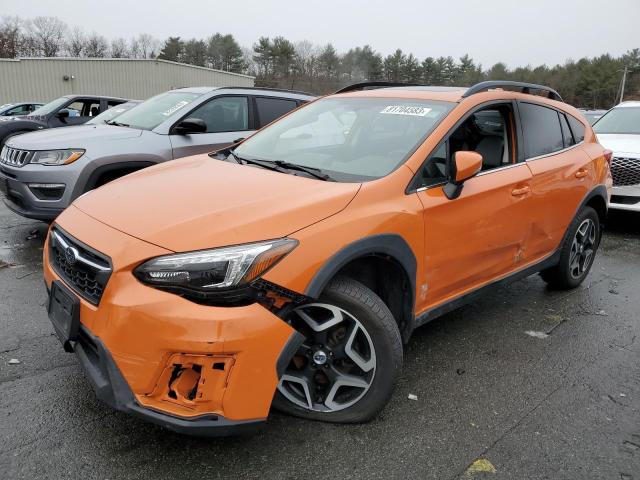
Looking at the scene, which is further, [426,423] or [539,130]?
[539,130]

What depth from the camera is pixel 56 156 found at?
5.24m

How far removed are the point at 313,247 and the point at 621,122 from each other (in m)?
8.14

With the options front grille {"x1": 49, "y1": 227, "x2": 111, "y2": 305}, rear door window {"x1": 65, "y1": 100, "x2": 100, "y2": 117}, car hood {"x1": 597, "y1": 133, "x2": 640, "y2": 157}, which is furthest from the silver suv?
rear door window {"x1": 65, "y1": 100, "x2": 100, "y2": 117}

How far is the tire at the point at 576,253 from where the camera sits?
14.4 ft

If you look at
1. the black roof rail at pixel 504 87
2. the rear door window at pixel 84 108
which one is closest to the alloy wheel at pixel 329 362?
the black roof rail at pixel 504 87

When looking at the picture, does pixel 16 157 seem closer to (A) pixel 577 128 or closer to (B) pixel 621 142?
(A) pixel 577 128

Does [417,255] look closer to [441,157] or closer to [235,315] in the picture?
[441,157]

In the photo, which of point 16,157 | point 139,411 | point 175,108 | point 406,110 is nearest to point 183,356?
point 139,411

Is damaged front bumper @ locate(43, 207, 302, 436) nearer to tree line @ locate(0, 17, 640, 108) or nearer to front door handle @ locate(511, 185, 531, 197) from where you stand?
front door handle @ locate(511, 185, 531, 197)

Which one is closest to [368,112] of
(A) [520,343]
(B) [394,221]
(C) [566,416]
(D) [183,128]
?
(B) [394,221]

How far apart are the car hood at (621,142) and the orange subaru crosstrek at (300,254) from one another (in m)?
4.22

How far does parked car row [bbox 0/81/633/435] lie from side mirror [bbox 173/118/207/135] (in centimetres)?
202

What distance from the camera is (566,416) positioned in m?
2.81

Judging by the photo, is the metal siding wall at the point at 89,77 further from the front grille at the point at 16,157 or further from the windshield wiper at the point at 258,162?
the windshield wiper at the point at 258,162
